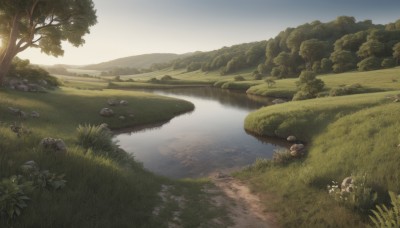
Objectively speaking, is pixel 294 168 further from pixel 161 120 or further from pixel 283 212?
pixel 161 120

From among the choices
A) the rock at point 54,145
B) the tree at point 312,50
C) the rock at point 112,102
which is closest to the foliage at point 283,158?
the rock at point 54,145

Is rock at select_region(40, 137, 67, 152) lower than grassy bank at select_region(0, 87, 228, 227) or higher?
higher

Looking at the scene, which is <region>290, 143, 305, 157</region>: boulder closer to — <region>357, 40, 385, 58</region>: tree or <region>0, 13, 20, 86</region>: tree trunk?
<region>0, 13, 20, 86</region>: tree trunk

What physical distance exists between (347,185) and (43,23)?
3861 centimetres

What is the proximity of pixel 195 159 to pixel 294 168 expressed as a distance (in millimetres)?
9947

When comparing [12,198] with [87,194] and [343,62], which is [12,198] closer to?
[87,194]

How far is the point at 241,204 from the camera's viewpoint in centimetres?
1483

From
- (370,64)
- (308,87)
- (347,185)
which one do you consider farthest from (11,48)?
(370,64)

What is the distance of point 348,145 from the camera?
61.4 ft

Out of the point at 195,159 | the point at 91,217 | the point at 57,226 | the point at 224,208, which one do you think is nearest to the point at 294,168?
the point at 224,208

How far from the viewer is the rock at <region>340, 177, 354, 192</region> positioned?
13075mm

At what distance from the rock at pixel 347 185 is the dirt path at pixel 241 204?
12.2ft

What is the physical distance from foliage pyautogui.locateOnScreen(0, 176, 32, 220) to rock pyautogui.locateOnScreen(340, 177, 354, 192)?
13124mm

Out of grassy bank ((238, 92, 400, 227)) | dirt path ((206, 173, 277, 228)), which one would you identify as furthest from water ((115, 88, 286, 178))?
grassy bank ((238, 92, 400, 227))
